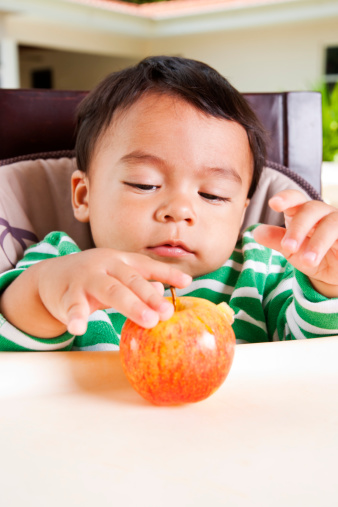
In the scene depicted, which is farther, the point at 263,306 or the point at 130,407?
the point at 263,306

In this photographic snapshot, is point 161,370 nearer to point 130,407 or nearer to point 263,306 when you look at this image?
point 130,407

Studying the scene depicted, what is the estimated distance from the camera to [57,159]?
1.24 metres

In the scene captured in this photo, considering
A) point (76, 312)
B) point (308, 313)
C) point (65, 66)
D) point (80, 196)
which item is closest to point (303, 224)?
point (308, 313)

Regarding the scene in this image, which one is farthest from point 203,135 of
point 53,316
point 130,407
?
point 130,407

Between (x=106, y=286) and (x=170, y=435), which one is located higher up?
(x=106, y=286)

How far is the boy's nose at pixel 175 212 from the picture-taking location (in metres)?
0.85

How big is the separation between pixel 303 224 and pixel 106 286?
25 centimetres

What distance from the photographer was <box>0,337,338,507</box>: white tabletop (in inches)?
15.4

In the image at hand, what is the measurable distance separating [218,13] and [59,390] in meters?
8.91

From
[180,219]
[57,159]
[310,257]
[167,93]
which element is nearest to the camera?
[310,257]

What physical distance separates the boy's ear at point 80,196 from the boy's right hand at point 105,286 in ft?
1.48

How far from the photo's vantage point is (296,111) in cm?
133

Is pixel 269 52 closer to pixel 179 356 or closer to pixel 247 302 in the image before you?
pixel 247 302

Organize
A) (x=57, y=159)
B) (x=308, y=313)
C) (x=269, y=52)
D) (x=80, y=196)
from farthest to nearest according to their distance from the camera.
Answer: (x=269, y=52) → (x=57, y=159) → (x=80, y=196) → (x=308, y=313)
